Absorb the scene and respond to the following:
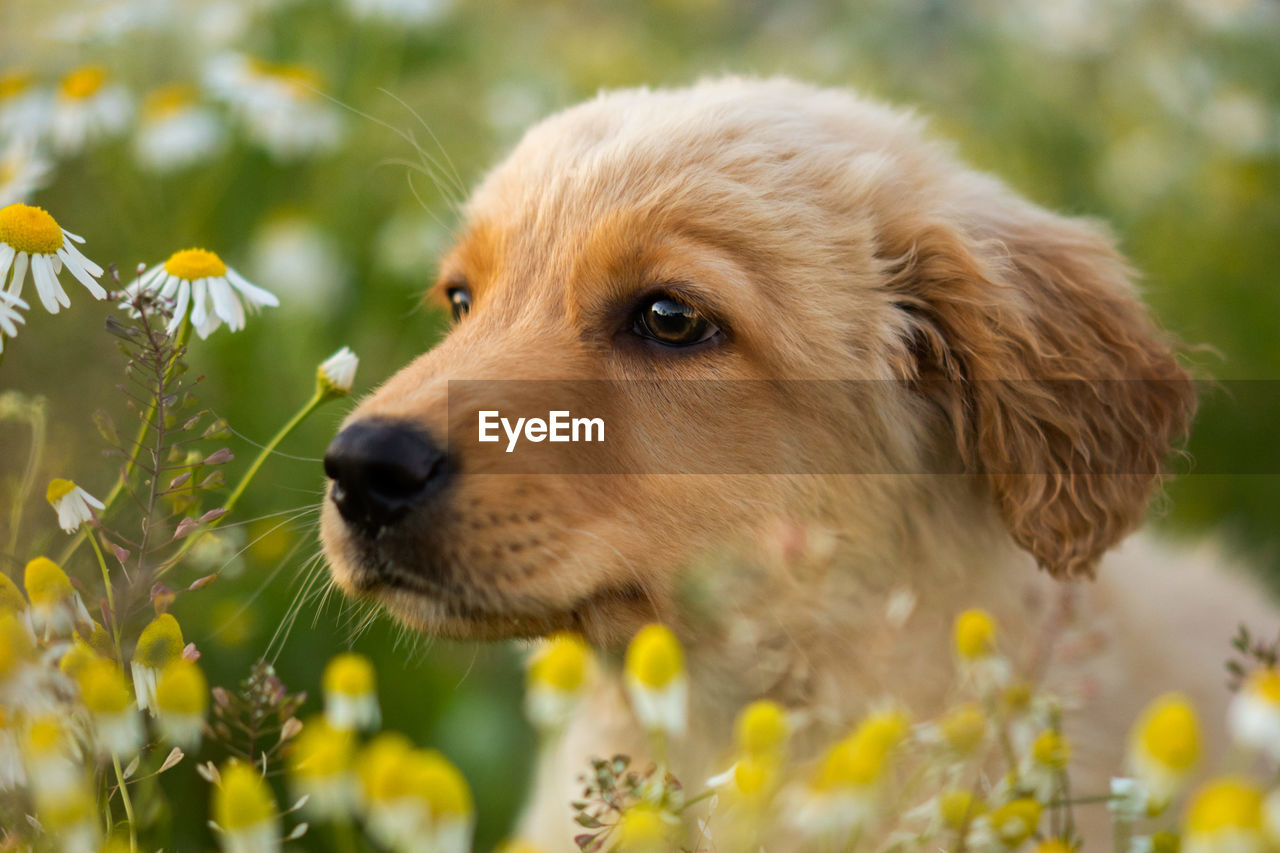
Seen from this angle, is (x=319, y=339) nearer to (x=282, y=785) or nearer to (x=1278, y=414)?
(x=282, y=785)

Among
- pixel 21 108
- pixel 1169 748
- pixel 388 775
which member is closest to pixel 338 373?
pixel 388 775

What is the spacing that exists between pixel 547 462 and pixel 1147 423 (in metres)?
1.38

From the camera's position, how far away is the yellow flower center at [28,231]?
5.56 feet

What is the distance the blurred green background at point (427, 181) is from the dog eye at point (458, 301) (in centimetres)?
43

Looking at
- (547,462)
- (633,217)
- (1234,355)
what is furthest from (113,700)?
(1234,355)

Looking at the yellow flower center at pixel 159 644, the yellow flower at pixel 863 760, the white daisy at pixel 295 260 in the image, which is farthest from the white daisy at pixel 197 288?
the white daisy at pixel 295 260

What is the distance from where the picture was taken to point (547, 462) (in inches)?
81.4

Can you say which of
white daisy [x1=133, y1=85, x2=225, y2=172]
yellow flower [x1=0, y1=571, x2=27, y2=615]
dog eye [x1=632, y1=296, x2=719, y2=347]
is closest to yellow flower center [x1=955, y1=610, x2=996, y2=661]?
dog eye [x1=632, y1=296, x2=719, y2=347]

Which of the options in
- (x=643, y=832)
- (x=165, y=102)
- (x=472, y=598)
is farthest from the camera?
(x=165, y=102)

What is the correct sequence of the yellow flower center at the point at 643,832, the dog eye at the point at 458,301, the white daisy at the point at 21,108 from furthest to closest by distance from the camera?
the white daisy at the point at 21,108 < the dog eye at the point at 458,301 < the yellow flower center at the point at 643,832

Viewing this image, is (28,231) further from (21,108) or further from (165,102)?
(165,102)

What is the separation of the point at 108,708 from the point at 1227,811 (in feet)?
3.70

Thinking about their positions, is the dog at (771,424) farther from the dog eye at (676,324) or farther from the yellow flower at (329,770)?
the yellow flower at (329,770)

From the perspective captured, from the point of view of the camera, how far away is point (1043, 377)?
231 centimetres
